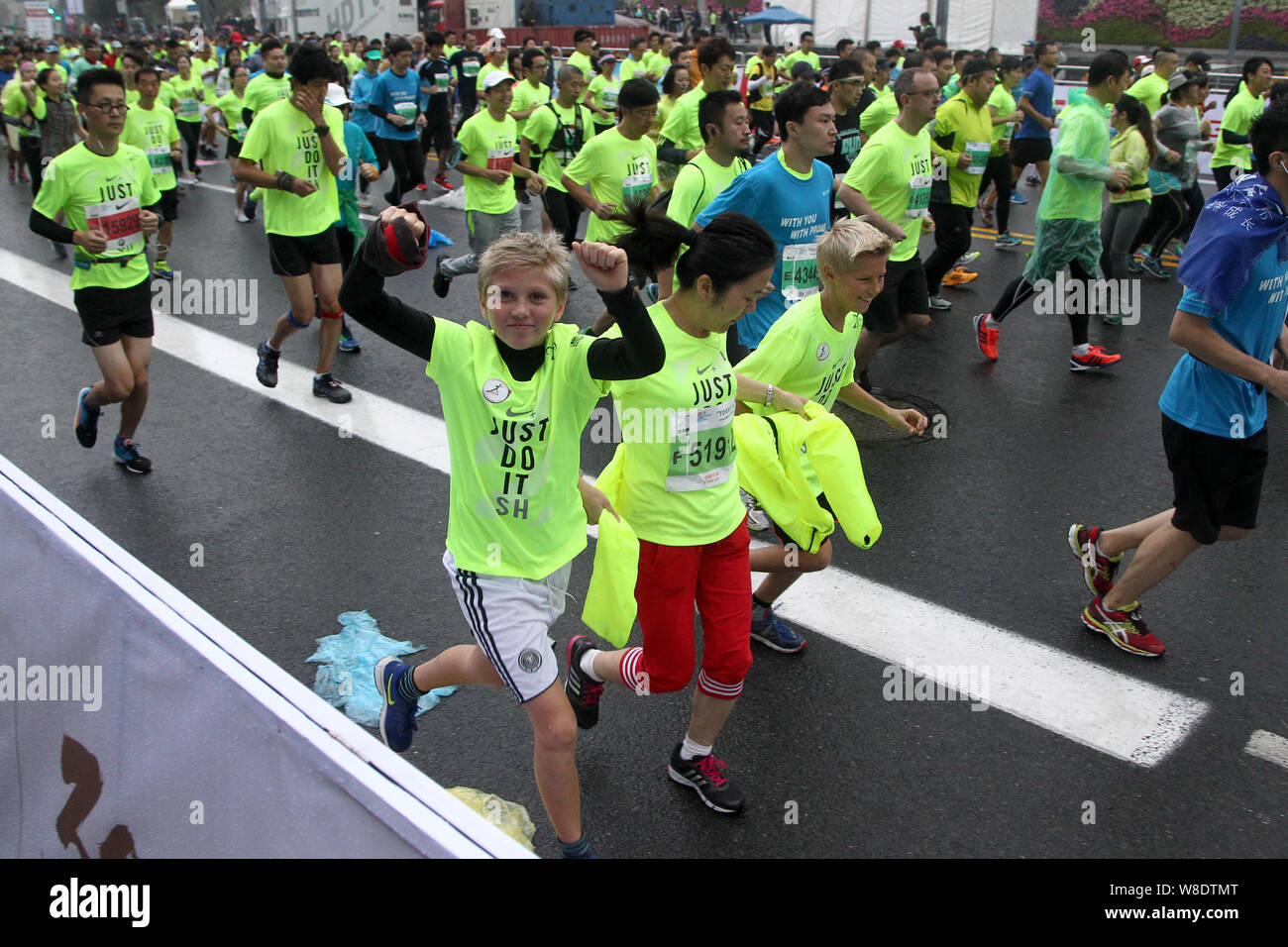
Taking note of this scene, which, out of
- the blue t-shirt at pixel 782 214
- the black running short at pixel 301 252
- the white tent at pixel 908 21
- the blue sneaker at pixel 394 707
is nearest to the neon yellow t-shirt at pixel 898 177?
the blue t-shirt at pixel 782 214

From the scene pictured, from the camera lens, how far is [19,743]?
3041 millimetres

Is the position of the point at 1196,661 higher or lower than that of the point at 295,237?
lower

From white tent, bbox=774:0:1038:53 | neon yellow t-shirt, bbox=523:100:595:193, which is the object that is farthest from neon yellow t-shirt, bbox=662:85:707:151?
white tent, bbox=774:0:1038:53

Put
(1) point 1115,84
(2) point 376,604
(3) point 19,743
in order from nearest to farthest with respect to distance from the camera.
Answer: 1. (3) point 19,743
2. (2) point 376,604
3. (1) point 1115,84

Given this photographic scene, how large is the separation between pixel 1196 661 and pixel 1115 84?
200 inches

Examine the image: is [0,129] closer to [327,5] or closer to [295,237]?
[327,5]

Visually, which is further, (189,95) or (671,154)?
(189,95)

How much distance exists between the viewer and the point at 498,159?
29.5 ft

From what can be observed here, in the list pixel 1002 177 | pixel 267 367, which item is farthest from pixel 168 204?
pixel 1002 177

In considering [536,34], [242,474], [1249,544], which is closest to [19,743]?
[242,474]

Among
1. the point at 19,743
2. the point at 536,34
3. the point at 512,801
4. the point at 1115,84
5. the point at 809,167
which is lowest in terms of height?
the point at 512,801

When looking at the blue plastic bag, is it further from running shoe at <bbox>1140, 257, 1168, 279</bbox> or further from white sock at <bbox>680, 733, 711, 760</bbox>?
running shoe at <bbox>1140, 257, 1168, 279</bbox>

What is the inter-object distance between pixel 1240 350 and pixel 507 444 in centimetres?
274

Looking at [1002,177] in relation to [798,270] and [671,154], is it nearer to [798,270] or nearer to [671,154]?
[671,154]
